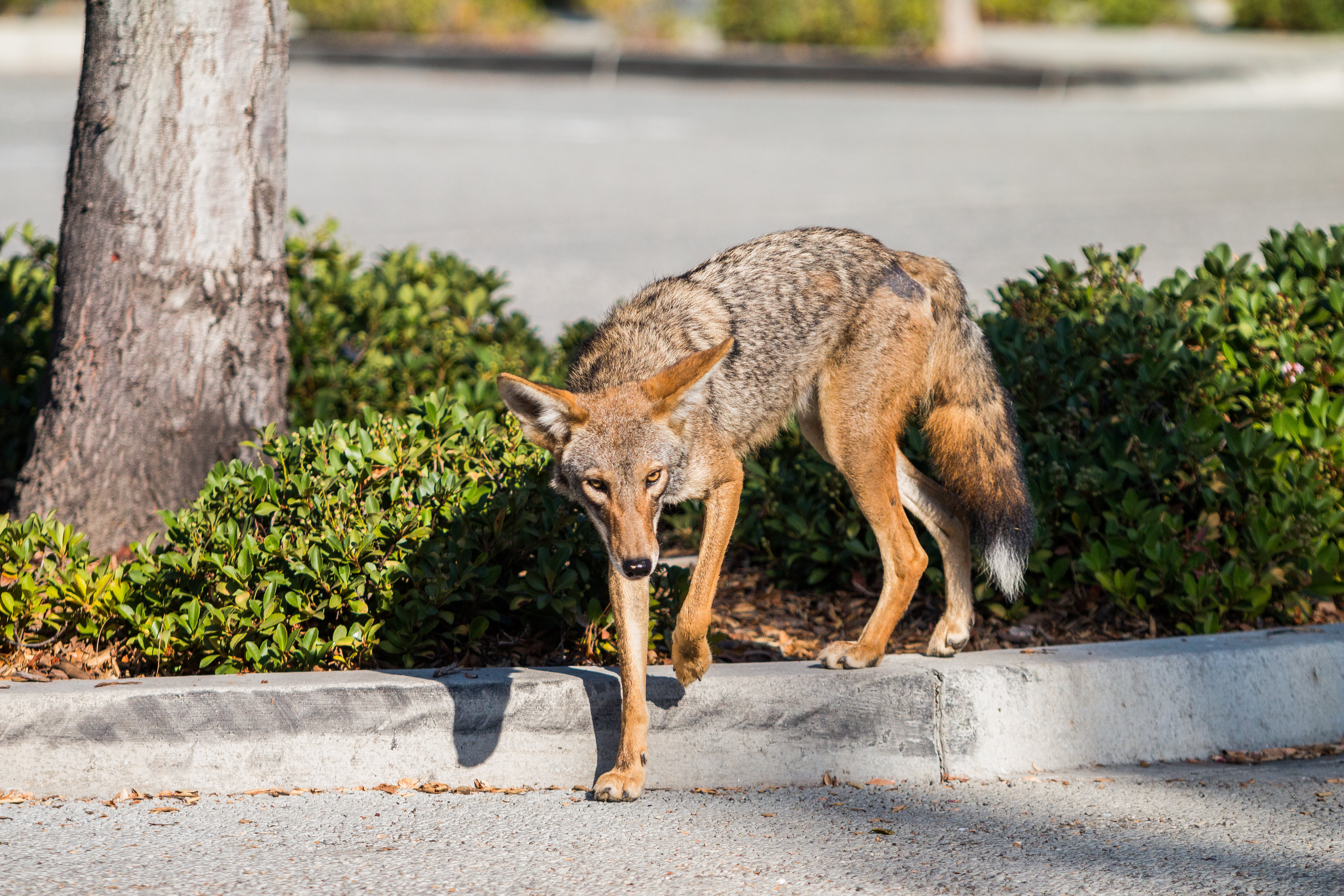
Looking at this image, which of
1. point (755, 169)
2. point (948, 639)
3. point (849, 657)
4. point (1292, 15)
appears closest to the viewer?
point (849, 657)

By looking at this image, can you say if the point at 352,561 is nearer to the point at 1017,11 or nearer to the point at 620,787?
the point at 620,787

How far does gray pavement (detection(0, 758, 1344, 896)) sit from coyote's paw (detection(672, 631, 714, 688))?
379 millimetres

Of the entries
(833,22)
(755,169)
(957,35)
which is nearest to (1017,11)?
(833,22)

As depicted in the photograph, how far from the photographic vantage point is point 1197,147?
16266mm

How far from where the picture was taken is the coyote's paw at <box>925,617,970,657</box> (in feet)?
14.9

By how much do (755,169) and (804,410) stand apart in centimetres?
1067

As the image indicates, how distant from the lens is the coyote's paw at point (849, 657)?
431 cm

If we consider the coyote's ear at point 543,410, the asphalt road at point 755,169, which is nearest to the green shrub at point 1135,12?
the asphalt road at point 755,169

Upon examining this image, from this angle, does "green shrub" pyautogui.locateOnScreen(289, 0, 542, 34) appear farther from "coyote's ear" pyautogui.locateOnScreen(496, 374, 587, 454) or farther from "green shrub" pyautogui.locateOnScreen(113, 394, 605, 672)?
"coyote's ear" pyautogui.locateOnScreen(496, 374, 587, 454)

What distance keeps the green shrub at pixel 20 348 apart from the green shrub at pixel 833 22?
20.5 metres

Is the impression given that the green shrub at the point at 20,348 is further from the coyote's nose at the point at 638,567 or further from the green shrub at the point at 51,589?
the coyote's nose at the point at 638,567

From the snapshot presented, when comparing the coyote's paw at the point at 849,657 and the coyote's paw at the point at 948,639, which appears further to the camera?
the coyote's paw at the point at 948,639

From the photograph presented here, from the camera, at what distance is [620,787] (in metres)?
3.98

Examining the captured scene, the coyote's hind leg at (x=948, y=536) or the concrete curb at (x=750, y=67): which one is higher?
the concrete curb at (x=750, y=67)
